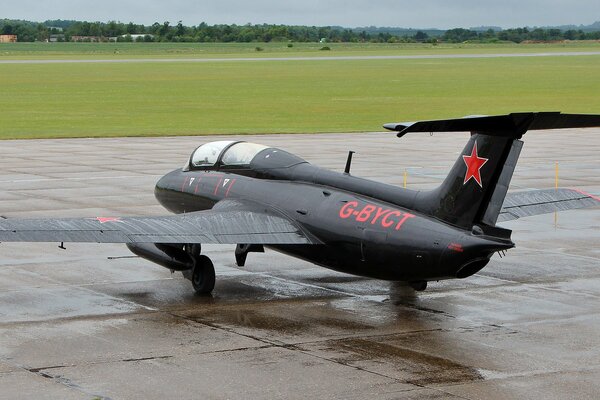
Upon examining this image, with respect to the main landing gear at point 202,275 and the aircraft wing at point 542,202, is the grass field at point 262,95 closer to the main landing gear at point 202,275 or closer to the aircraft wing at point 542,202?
the aircraft wing at point 542,202

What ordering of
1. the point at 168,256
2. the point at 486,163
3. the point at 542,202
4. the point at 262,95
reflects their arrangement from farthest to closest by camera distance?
the point at 262,95 → the point at 542,202 → the point at 168,256 → the point at 486,163

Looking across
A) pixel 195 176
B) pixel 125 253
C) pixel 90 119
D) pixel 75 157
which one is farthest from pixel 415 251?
pixel 90 119

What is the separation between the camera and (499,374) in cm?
1497

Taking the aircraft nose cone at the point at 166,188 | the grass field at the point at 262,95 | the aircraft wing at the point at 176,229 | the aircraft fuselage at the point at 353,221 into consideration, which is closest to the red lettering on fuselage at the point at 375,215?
the aircraft fuselage at the point at 353,221

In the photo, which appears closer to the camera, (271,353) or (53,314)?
(271,353)

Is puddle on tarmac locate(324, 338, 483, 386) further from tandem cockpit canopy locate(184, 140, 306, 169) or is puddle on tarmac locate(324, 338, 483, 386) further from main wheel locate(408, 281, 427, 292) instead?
tandem cockpit canopy locate(184, 140, 306, 169)

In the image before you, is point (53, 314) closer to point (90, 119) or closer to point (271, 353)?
point (271, 353)

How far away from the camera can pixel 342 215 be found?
62.8ft

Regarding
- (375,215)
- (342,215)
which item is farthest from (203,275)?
(375,215)

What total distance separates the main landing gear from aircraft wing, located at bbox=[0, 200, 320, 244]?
2.43 feet

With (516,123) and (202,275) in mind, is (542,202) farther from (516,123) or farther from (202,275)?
(202,275)

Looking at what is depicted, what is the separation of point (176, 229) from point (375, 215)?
3.47m

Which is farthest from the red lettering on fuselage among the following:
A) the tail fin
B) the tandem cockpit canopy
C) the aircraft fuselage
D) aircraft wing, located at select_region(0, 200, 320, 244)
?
the tandem cockpit canopy

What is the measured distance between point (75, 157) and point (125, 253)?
20.5m
